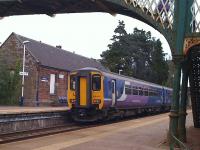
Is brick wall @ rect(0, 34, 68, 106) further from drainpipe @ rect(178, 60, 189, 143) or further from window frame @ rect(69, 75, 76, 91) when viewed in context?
drainpipe @ rect(178, 60, 189, 143)

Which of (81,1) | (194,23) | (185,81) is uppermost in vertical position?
(81,1)

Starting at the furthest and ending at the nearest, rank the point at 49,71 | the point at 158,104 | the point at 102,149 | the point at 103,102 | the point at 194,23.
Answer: the point at 49,71 → the point at 158,104 → the point at 103,102 → the point at 194,23 → the point at 102,149

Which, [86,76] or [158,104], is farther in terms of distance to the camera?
[158,104]

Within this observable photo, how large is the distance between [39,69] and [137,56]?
103 ft

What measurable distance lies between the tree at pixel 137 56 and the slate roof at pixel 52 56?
1411cm

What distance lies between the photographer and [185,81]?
15.2 metres

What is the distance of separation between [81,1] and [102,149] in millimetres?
5333

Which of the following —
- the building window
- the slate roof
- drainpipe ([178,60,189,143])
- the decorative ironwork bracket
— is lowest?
drainpipe ([178,60,189,143])

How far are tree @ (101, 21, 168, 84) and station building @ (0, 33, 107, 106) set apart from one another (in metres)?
20.2

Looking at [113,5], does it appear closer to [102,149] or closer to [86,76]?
[102,149]

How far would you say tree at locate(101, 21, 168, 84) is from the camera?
264ft

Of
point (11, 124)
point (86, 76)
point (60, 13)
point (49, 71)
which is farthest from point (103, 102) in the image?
point (49, 71)

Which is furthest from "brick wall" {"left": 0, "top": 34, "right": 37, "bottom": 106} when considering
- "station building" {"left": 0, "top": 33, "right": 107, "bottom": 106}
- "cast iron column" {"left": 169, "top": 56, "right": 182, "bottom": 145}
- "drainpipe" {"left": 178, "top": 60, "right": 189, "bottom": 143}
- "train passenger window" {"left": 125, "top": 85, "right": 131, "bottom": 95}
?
"cast iron column" {"left": 169, "top": 56, "right": 182, "bottom": 145}

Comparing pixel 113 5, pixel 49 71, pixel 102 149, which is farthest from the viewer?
pixel 49 71
